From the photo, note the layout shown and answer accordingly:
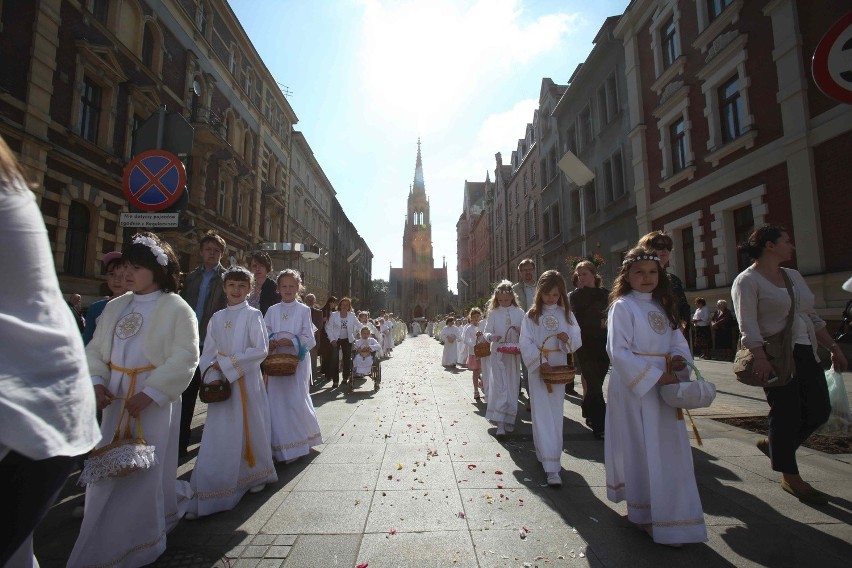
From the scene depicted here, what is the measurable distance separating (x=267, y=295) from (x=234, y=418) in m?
2.68

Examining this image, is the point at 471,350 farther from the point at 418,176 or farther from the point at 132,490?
the point at 418,176

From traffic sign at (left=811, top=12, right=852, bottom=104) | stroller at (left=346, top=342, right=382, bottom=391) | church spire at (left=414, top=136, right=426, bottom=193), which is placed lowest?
stroller at (left=346, top=342, right=382, bottom=391)

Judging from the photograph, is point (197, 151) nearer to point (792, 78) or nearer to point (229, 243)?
point (229, 243)

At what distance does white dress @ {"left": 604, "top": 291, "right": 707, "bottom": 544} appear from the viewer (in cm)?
272

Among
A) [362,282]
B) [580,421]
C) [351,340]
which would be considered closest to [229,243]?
[351,340]

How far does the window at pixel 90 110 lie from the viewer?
1362cm

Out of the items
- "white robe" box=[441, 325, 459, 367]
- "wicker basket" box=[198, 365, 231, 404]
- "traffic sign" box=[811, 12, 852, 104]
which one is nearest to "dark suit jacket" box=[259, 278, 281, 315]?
"wicker basket" box=[198, 365, 231, 404]

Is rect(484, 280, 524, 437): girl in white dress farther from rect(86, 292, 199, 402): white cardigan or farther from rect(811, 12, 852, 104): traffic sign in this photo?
rect(86, 292, 199, 402): white cardigan

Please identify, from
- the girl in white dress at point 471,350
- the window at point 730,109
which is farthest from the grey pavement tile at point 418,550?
the window at point 730,109

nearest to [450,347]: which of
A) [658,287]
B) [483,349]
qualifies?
[483,349]

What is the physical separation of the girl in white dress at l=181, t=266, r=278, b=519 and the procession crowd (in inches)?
0.5

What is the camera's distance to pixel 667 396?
273cm

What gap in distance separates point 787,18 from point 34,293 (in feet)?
50.8

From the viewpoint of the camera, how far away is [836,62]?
303 cm
